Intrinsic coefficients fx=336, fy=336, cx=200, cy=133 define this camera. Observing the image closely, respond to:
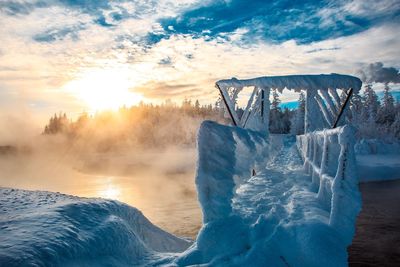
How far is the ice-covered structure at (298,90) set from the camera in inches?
420

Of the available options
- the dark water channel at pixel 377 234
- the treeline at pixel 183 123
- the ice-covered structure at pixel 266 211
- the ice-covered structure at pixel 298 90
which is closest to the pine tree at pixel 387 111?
the treeline at pixel 183 123

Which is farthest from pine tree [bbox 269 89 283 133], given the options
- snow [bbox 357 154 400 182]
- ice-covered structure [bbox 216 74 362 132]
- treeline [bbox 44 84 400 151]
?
ice-covered structure [bbox 216 74 362 132]

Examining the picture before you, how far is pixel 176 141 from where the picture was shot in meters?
86.0

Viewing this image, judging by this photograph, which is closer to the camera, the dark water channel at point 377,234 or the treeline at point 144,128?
the dark water channel at point 377,234

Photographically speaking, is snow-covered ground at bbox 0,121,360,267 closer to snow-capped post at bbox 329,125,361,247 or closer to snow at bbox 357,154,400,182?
snow-capped post at bbox 329,125,361,247

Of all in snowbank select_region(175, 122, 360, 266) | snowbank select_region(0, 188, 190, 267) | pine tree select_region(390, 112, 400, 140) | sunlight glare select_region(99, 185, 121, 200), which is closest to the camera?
snowbank select_region(175, 122, 360, 266)

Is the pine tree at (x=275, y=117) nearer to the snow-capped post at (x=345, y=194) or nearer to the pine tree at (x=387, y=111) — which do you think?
the pine tree at (x=387, y=111)

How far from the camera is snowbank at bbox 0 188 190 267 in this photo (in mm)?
3238

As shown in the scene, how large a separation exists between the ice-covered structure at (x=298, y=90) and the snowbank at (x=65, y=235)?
23.5ft

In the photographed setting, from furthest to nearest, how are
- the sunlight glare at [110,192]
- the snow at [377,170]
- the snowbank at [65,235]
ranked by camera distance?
the snow at [377,170] < the sunlight glare at [110,192] < the snowbank at [65,235]

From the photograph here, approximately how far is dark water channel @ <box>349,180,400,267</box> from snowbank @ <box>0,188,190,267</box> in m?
6.90

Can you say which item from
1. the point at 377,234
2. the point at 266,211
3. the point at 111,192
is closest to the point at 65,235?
the point at 266,211

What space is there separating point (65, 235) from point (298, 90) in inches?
356

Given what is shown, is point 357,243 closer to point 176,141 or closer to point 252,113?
point 252,113
